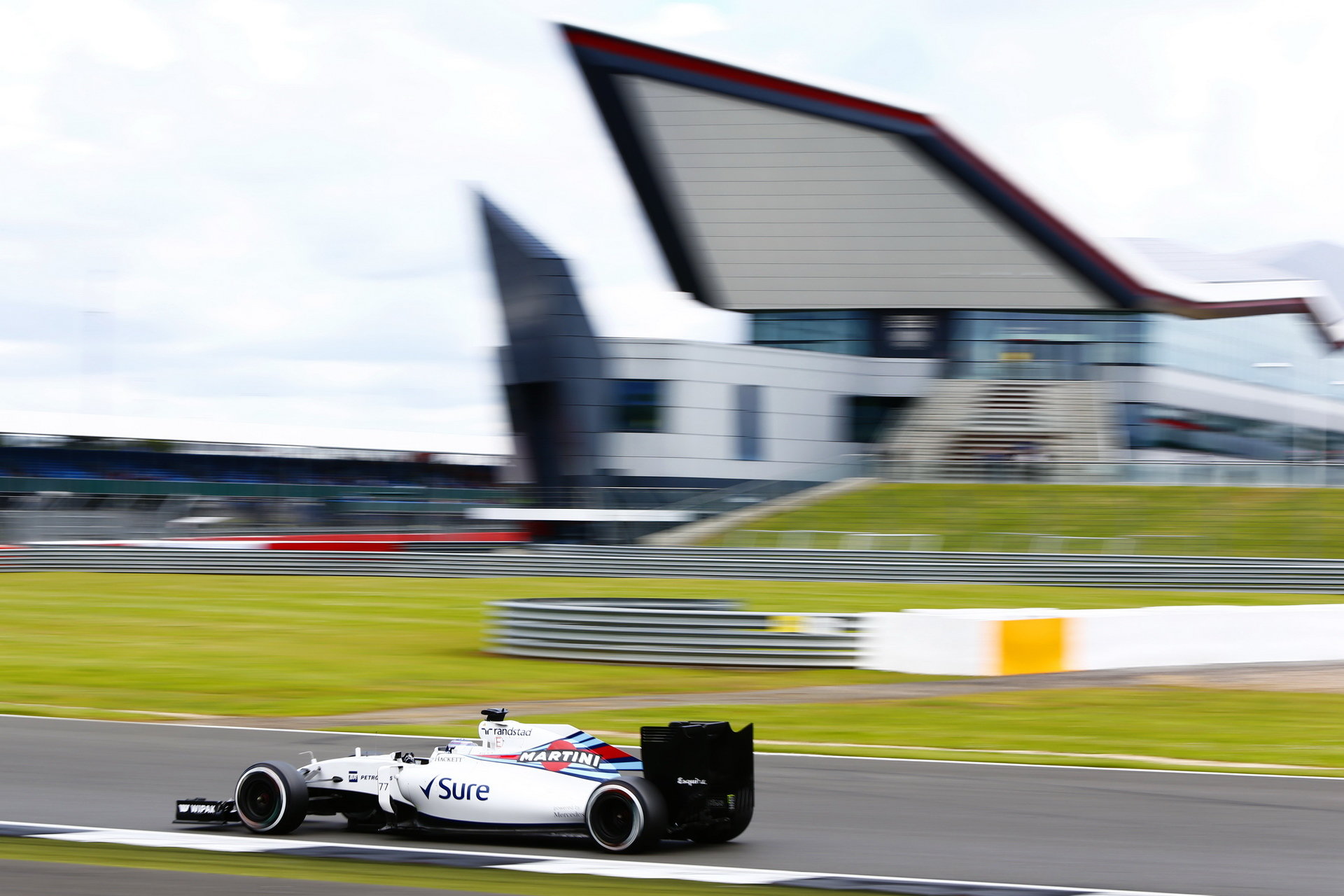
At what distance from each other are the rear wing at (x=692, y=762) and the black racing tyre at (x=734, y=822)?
86 mm

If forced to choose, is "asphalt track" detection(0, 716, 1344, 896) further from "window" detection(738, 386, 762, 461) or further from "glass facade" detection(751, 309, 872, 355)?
"glass facade" detection(751, 309, 872, 355)

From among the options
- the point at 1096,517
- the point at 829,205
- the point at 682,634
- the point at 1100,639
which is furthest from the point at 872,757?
the point at 829,205

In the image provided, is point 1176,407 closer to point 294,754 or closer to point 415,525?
point 415,525

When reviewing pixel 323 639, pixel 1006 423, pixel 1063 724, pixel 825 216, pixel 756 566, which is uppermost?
pixel 825 216

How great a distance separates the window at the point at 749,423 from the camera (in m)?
54.5

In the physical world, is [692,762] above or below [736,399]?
below

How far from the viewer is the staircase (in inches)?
2196

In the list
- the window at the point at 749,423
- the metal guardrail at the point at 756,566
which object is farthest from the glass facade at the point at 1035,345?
the metal guardrail at the point at 756,566

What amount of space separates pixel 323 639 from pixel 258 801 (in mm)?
13136

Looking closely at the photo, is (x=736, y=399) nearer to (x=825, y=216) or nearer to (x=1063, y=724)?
(x=825, y=216)

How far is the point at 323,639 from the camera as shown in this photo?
797 inches

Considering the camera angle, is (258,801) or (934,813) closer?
(258,801)

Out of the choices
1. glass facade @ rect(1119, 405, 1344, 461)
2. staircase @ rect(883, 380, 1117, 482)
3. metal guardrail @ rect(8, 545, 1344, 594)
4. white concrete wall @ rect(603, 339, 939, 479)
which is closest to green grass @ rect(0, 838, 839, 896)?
metal guardrail @ rect(8, 545, 1344, 594)

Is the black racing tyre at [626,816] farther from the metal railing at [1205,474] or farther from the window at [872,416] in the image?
the window at [872,416]
